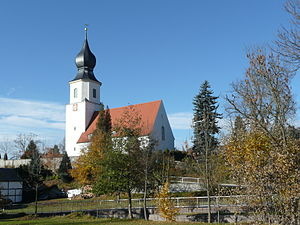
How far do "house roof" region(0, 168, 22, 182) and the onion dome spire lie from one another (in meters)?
22.4

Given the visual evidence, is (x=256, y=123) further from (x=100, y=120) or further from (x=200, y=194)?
(x=100, y=120)

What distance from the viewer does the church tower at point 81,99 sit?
5778 centimetres

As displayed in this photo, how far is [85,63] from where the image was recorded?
5841 cm

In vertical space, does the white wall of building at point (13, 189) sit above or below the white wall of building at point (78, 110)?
below

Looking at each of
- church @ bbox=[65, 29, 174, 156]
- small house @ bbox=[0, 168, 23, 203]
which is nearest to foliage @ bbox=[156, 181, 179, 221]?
small house @ bbox=[0, 168, 23, 203]

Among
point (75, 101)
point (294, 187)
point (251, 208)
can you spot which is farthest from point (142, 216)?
point (75, 101)

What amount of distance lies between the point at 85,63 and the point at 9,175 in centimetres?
2505

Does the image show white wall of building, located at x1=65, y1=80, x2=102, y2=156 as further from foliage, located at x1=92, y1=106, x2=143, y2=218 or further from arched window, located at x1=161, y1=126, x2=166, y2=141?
foliage, located at x1=92, y1=106, x2=143, y2=218

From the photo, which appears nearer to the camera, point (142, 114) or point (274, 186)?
point (274, 186)

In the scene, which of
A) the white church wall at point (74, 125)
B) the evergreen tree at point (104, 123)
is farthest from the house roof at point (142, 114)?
the evergreen tree at point (104, 123)

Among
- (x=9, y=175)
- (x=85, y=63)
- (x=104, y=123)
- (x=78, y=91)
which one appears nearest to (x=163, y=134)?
(x=104, y=123)

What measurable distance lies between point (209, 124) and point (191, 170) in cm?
917

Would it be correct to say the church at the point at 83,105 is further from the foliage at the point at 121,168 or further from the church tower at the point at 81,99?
the foliage at the point at 121,168

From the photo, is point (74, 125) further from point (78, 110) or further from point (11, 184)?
point (11, 184)
